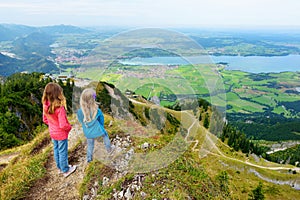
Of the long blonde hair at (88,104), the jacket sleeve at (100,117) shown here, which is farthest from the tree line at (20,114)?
the long blonde hair at (88,104)

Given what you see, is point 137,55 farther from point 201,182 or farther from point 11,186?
point 11,186

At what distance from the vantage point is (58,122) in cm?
628

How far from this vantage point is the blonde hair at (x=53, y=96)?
5.89 meters

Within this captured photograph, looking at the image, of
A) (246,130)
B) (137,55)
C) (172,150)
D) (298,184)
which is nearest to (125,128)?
(172,150)

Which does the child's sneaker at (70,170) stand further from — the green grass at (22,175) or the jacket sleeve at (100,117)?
the jacket sleeve at (100,117)

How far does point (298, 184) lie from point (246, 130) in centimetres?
6835

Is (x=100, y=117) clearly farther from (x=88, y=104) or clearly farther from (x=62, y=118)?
(x=62, y=118)

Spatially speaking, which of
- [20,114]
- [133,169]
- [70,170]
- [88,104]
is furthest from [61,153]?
[20,114]

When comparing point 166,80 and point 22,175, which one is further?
point 22,175

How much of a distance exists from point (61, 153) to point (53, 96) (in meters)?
1.79

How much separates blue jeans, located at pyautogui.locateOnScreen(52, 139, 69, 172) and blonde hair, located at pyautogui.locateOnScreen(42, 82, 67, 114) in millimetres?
1031

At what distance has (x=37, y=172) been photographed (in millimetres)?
7438

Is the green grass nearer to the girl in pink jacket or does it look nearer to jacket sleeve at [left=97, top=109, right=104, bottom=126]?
the girl in pink jacket

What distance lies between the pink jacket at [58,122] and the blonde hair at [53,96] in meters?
0.10
